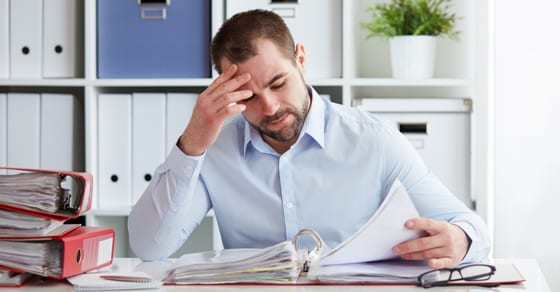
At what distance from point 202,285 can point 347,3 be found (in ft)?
4.43

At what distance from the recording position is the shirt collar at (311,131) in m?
1.68

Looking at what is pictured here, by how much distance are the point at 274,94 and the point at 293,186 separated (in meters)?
0.23

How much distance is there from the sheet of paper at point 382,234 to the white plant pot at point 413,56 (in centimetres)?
118

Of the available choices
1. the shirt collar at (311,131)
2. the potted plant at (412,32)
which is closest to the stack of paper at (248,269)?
the shirt collar at (311,131)

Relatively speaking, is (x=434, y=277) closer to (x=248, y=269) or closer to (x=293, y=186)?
(x=248, y=269)

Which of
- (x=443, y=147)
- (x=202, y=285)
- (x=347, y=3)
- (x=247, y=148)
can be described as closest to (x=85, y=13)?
(x=347, y=3)

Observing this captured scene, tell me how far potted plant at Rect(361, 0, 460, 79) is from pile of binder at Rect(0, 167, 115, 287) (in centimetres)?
139

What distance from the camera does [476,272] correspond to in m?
1.34

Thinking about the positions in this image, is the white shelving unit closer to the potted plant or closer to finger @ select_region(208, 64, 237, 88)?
the potted plant

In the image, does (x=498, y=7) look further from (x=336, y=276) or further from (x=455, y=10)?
(x=336, y=276)

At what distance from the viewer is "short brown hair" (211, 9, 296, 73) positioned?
62.3 inches

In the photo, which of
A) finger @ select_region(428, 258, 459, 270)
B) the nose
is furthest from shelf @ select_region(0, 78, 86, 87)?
finger @ select_region(428, 258, 459, 270)

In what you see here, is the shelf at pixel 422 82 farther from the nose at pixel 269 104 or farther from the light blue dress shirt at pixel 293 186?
the nose at pixel 269 104

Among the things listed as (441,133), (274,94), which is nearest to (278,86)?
(274,94)
